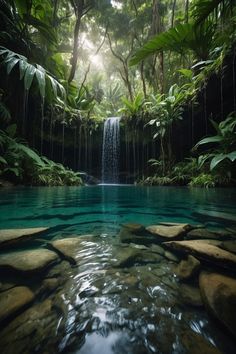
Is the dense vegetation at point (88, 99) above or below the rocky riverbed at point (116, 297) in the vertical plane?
above

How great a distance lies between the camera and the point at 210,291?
2.80ft

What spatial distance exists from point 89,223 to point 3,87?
7.27 m

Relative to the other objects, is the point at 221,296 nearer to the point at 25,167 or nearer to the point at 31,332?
the point at 31,332

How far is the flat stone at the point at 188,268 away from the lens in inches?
41.3

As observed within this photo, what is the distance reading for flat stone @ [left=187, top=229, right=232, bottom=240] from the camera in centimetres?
155

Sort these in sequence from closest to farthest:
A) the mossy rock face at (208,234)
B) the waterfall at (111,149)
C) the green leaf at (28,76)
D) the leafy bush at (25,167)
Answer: the mossy rock face at (208,234)
the green leaf at (28,76)
the leafy bush at (25,167)
the waterfall at (111,149)

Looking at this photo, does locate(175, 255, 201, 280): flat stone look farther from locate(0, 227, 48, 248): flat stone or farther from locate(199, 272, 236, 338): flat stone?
locate(0, 227, 48, 248): flat stone

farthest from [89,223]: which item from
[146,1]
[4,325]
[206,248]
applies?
[146,1]

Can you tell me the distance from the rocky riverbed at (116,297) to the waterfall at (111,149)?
28.7ft

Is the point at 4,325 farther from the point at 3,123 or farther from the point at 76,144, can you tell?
the point at 76,144

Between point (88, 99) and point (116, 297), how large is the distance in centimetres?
1087

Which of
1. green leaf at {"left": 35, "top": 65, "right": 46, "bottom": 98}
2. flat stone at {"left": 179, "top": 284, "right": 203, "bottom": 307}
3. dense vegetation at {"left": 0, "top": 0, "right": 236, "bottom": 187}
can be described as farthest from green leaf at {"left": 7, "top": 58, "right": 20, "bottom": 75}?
flat stone at {"left": 179, "top": 284, "right": 203, "bottom": 307}

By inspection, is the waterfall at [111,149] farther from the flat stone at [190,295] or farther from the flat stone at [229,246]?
the flat stone at [190,295]

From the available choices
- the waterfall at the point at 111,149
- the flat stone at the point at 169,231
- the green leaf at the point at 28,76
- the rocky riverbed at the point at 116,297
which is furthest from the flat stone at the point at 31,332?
the waterfall at the point at 111,149
